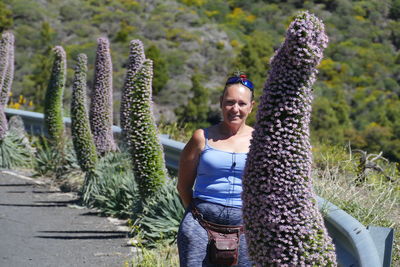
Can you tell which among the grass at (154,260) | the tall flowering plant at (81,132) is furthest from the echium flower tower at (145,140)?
the tall flowering plant at (81,132)

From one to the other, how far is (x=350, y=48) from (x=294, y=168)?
2153 inches

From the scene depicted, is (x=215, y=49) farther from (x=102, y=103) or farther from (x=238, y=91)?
(x=238, y=91)

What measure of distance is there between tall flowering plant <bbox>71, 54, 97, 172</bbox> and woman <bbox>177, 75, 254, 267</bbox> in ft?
19.5

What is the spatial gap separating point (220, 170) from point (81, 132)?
20.6 feet

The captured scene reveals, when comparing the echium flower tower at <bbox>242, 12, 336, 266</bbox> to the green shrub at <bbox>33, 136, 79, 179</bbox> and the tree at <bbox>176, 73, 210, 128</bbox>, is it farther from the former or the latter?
the tree at <bbox>176, 73, 210, 128</bbox>

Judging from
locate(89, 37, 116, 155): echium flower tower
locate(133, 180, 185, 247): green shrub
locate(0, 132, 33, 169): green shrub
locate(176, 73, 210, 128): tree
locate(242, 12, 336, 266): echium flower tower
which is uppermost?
locate(242, 12, 336, 266): echium flower tower

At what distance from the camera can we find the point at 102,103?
36.2ft

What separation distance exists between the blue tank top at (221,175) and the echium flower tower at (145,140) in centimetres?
355

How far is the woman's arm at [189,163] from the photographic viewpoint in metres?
4.58

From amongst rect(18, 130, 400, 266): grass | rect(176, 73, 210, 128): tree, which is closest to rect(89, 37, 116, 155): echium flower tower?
rect(18, 130, 400, 266): grass

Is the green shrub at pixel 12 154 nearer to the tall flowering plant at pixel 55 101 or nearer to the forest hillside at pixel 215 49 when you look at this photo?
the tall flowering plant at pixel 55 101

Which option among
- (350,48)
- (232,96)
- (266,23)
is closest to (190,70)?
(350,48)

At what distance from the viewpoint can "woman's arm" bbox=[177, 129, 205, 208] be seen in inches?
180

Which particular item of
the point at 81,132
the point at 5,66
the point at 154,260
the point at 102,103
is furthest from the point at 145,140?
the point at 5,66
